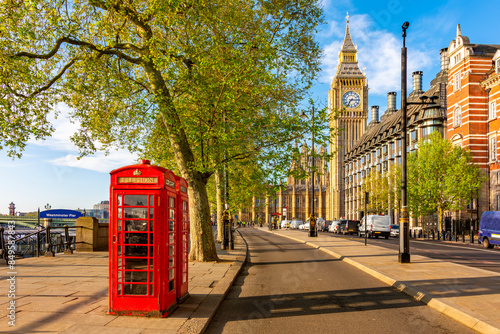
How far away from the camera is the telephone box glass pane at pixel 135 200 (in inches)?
274

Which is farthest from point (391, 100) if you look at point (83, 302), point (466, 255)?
point (83, 302)

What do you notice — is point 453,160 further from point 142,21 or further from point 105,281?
point 105,281

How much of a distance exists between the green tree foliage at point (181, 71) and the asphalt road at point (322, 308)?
478 cm

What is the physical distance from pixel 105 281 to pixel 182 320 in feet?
14.6

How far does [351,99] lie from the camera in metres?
123

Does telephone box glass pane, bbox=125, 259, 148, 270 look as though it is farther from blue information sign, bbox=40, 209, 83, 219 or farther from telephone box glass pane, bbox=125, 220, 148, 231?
blue information sign, bbox=40, 209, 83, 219

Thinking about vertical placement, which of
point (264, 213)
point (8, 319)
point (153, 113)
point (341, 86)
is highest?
point (341, 86)

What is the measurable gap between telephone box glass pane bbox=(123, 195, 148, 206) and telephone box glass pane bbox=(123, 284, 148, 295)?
4.24 ft

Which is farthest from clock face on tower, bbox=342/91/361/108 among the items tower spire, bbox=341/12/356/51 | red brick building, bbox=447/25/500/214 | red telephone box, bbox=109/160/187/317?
red telephone box, bbox=109/160/187/317

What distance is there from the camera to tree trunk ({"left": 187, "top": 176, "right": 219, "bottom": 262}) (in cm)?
1495

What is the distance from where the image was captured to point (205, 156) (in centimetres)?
1562

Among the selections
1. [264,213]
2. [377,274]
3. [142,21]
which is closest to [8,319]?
[377,274]

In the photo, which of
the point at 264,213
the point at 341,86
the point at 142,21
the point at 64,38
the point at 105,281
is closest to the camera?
the point at 105,281

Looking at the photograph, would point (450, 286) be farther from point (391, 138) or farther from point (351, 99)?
point (351, 99)
